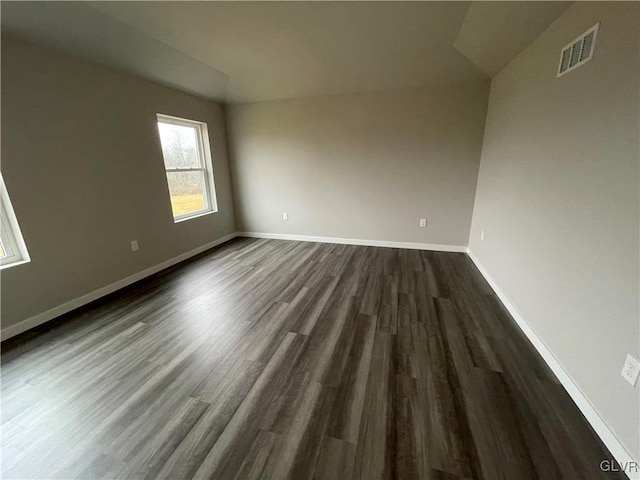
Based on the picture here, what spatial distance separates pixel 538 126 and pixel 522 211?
672 mm

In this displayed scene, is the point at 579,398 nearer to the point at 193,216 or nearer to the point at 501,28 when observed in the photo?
the point at 501,28

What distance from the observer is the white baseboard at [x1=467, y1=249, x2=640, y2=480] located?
113 cm

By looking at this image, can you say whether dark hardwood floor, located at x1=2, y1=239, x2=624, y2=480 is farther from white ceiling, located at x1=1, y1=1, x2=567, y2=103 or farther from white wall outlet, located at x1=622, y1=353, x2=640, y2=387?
white ceiling, located at x1=1, y1=1, x2=567, y2=103

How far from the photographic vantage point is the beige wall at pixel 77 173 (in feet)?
6.78

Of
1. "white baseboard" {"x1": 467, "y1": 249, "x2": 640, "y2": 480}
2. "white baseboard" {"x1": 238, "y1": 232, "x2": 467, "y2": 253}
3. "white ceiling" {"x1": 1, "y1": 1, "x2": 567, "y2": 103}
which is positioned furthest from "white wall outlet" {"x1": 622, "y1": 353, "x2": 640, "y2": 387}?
"white baseboard" {"x1": 238, "y1": 232, "x2": 467, "y2": 253}

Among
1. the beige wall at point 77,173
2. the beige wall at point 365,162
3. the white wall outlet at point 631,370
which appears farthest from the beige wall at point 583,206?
the beige wall at point 77,173

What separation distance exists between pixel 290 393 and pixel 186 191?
3.45 metres

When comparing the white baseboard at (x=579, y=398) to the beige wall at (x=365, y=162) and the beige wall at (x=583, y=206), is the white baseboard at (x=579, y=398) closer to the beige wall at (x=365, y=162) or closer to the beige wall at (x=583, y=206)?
the beige wall at (x=583, y=206)

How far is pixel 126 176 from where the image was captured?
2902 millimetres

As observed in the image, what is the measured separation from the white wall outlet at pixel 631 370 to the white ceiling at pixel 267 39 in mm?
2211

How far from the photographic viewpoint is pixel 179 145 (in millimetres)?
3752

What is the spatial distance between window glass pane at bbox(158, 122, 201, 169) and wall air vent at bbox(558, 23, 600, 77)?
4.00 metres

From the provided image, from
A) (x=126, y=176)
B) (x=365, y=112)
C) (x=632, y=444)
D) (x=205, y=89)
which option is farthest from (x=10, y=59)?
(x=632, y=444)

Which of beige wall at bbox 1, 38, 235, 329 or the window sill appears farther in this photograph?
the window sill
